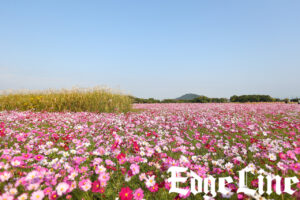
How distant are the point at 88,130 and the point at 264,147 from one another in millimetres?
4405

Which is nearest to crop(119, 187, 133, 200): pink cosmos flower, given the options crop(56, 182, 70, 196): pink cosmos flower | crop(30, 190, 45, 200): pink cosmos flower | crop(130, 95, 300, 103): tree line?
crop(56, 182, 70, 196): pink cosmos flower

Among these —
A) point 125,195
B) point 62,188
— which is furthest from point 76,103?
point 125,195

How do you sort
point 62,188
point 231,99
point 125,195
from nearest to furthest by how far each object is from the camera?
1. point 125,195
2. point 62,188
3. point 231,99

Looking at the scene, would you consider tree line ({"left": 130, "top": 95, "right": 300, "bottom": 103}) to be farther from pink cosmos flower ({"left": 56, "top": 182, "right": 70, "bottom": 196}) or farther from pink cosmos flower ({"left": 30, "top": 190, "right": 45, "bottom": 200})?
pink cosmos flower ({"left": 30, "top": 190, "right": 45, "bottom": 200})

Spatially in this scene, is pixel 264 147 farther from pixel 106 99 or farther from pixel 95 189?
pixel 106 99

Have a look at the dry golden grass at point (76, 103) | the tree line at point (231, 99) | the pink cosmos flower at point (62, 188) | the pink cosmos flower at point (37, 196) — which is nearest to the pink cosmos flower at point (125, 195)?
the pink cosmos flower at point (62, 188)

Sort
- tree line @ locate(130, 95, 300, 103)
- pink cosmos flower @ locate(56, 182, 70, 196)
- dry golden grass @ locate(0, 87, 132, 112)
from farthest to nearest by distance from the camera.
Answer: tree line @ locate(130, 95, 300, 103) < dry golden grass @ locate(0, 87, 132, 112) < pink cosmos flower @ locate(56, 182, 70, 196)

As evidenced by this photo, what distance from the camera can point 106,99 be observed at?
46.7 feet

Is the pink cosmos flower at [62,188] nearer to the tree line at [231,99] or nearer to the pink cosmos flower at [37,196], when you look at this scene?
the pink cosmos flower at [37,196]

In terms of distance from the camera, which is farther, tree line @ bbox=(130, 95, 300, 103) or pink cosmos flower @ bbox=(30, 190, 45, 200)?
tree line @ bbox=(130, 95, 300, 103)

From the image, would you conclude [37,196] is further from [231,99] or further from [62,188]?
[231,99]

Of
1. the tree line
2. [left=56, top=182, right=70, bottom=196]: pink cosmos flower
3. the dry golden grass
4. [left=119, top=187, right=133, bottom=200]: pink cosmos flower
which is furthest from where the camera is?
the tree line

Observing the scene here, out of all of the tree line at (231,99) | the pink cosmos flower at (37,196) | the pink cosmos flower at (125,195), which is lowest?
the pink cosmos flower at (37,196)

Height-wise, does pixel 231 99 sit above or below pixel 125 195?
above
